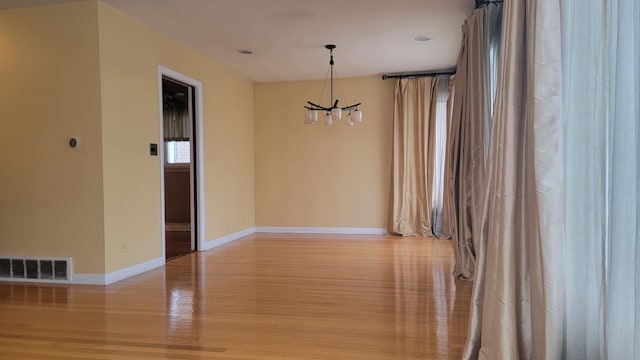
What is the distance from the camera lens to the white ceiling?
156 inches

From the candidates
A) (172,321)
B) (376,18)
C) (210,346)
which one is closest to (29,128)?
(172,321)

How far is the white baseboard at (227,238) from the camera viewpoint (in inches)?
230

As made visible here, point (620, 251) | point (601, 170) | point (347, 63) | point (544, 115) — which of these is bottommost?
point (620, 251)

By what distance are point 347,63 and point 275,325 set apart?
438 cm

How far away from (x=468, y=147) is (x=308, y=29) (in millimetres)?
2210

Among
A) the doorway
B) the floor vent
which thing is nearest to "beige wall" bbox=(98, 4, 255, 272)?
the floor vent

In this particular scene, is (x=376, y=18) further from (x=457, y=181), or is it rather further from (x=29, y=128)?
(x=29, y=128)

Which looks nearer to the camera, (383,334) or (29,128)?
(383,334)

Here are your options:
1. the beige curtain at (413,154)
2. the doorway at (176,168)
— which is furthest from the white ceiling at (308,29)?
the doorway at (176,168)

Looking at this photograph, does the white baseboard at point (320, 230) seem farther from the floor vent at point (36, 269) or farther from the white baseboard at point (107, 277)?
the floor vent at point (36, 269)

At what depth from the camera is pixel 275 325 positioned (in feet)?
9.22

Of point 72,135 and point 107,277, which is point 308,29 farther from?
point 107,277

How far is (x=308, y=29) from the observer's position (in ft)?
15.1

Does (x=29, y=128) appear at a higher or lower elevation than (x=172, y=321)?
higher
